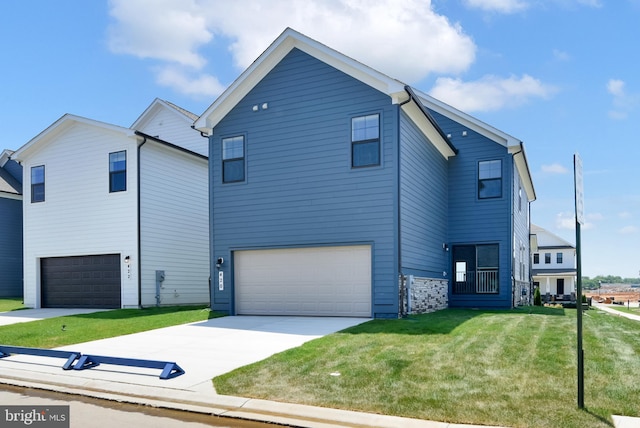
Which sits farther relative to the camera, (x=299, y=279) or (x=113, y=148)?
(x=113, y=148)

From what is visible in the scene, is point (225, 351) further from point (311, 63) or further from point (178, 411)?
point (311, 63)

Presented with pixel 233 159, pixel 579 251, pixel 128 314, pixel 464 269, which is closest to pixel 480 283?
pixel 464 269

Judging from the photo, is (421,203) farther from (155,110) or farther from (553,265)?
(553,265)

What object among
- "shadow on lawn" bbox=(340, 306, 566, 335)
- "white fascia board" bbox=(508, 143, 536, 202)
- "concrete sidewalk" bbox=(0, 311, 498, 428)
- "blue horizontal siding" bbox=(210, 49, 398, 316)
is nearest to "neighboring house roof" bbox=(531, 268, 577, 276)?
"white fascia board" bbox=(508, 143, 536, 202)

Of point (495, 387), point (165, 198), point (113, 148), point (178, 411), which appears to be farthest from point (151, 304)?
point (495, 387)

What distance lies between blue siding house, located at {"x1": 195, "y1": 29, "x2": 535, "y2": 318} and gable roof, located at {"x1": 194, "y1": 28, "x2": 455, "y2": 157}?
0.03m

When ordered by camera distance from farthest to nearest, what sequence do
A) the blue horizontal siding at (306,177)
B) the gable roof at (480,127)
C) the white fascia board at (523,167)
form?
the white fascia board at (523,167)
the gable roof at (480,127)
the blue horizontal siding at (306,177)

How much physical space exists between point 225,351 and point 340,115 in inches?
311

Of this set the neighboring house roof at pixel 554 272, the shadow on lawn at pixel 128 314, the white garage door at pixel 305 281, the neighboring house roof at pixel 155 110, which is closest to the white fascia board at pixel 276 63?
the white garage door at pixel 305 281

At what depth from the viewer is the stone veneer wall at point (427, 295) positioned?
50.4 feet

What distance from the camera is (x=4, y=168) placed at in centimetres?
2978

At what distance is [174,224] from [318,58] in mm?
9306

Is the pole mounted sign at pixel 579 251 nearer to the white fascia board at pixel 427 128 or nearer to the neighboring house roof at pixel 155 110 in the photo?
the white fascia board at pixel 427 128

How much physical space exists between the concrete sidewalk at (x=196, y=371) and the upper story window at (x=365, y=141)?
437 centimetres
